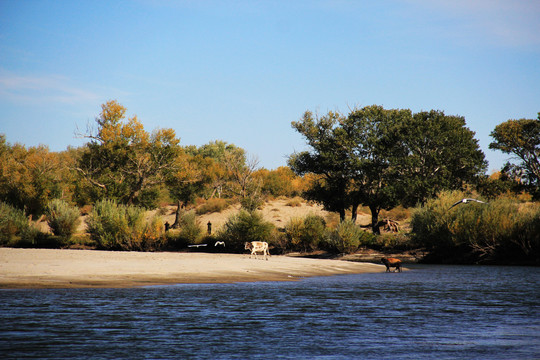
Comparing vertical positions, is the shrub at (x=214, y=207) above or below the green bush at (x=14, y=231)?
above

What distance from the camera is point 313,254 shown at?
4406 centimetres

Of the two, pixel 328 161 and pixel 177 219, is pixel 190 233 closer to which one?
pixel 328 161

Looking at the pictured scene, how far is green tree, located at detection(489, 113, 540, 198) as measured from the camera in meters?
59.5

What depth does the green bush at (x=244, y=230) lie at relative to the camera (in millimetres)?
43750

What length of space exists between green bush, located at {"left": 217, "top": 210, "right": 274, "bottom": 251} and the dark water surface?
2248 centimetres

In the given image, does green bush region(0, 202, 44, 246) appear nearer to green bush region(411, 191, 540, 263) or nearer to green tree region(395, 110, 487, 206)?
green bush region(411, 191, 540, 263)

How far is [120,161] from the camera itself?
5691 cm

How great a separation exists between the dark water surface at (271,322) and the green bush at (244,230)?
2248cm

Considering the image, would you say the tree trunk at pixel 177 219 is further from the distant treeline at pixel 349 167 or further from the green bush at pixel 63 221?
the green bush at pixel 63 221

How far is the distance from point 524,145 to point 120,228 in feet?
148

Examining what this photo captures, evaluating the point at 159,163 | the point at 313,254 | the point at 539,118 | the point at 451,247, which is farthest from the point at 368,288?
the point at 539,118

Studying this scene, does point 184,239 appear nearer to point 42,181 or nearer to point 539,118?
point 42,181

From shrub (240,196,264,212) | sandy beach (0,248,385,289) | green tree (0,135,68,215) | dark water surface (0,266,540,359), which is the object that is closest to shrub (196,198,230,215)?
shrub (240,196,264,212)

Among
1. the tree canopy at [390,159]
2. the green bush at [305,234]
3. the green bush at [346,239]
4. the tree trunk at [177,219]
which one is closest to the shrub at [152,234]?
the green bush at [305,234]
